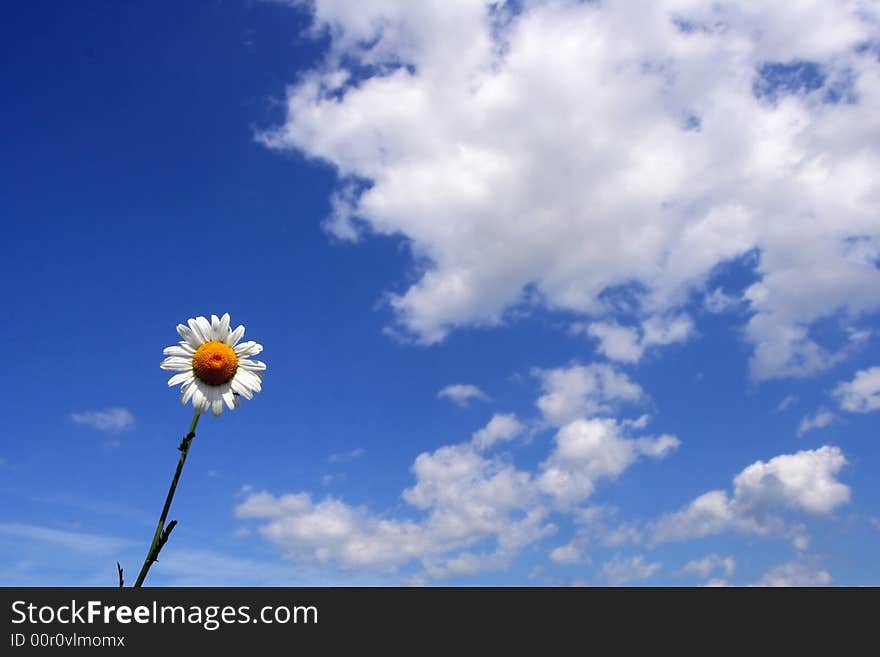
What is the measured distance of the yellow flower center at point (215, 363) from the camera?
10922 mm

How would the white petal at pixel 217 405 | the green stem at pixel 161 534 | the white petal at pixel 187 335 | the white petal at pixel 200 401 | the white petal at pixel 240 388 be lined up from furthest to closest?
the white petal at pixel 187 335 → the white petal at pixel 240 388 → the white petal at pixel 217 405 → the white petal at pixel 200 401 → the green stem at pixel 161 534

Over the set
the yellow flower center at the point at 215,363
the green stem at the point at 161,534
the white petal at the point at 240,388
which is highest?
the yellow flower center at the point at 215,363

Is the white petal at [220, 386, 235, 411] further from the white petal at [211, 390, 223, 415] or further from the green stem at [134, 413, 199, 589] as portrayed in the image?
the green stem at [134, 413, 199, 589]

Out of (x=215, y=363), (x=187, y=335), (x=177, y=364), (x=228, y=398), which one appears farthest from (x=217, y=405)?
(x=187, y=335)

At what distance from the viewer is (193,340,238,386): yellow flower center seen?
35.8 feet

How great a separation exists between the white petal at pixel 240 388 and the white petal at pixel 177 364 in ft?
2.55

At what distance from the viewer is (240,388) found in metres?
10.8

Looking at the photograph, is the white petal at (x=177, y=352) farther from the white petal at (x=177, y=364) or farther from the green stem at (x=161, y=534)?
the green stem at (x=161, y=534)

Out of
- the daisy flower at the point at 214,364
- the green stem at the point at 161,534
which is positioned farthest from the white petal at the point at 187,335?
the green stem at the point at 161,534
